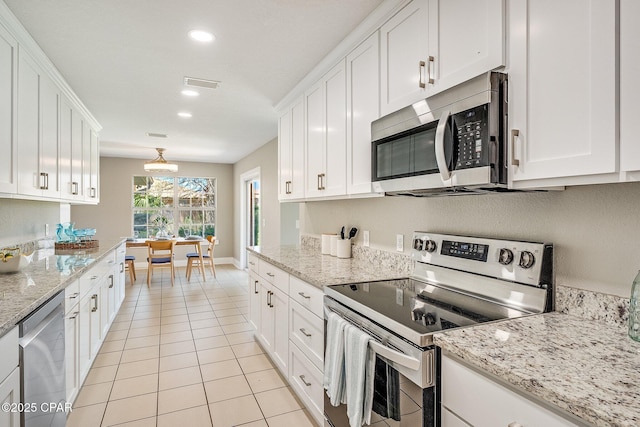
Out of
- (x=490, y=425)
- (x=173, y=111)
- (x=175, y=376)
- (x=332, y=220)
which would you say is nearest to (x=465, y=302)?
(x=490, y=425)

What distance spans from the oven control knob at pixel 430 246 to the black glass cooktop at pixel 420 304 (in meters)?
0.19

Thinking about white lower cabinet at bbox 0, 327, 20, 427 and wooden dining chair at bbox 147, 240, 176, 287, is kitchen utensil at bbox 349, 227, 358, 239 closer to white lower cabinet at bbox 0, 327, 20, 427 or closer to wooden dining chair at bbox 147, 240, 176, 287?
white lower cabinet at bbox 0, 327, 20, 427

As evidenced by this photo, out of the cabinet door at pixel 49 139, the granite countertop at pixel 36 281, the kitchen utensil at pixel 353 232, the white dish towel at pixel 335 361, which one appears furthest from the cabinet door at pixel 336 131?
the cabinet door at pixel 49 139

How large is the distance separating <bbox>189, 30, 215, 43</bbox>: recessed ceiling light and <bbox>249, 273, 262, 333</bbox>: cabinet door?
6.42 ft

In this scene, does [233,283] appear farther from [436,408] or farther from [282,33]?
[436,408]

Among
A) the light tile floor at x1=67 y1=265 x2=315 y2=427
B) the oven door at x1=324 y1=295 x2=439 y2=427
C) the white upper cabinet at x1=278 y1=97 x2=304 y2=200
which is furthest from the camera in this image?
the white upper cabinet at x1=278 y1=97 x2=304 y2=200

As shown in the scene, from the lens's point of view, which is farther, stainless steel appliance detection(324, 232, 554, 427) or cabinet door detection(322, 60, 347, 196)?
cabinet door detection(322, 60, 347, 196)

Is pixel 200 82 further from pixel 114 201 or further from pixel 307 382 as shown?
pixel 114 201

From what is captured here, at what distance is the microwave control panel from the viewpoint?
4.13ft

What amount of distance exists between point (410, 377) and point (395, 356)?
81 millimetres

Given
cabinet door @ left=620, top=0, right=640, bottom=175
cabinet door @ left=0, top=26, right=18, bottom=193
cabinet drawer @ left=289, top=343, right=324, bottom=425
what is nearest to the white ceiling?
cabinet door @ left=0, top=26, right=18, bottom=193

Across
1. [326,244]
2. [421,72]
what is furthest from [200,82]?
[421,72]

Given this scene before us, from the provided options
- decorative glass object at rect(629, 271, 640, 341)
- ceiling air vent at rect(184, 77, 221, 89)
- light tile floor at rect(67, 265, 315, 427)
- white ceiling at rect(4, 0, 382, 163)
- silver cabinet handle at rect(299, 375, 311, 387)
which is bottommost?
light tile floor at rect(67, 265, 315, 427)

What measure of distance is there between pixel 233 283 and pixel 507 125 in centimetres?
539
